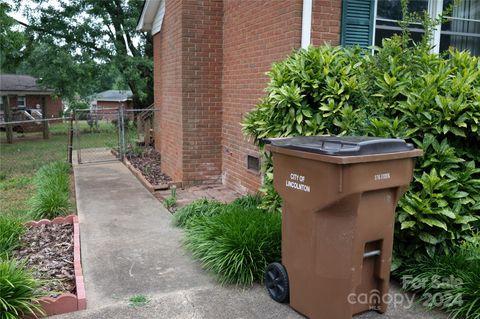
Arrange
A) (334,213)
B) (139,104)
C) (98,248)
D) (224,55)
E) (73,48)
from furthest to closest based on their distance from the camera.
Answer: (139,104) < (73,48) < (224,55) < (98,248) < (334,213)

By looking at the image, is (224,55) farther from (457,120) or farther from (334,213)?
(334,213)

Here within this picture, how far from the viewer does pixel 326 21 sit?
17.4 feet

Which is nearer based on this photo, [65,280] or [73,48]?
[65,280]

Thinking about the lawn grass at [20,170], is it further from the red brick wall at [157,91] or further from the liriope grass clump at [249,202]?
the liriope grass clump at [249,202]

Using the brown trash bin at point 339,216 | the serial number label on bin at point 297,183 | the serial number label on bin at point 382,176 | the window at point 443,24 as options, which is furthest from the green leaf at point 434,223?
the window at point 443,24

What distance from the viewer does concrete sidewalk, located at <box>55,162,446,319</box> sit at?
345cm

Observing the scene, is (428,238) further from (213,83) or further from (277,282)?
(213,83)

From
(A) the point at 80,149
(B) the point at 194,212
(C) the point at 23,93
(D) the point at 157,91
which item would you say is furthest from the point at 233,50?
(C) the point at 23,93

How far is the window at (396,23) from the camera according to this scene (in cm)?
544

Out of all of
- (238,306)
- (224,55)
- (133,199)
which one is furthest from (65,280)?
(224,55)

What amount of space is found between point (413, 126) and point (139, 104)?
63.3 ft

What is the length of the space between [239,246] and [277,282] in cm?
58

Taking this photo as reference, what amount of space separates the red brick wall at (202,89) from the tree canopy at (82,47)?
12342 millimetres

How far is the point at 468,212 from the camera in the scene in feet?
12.3
